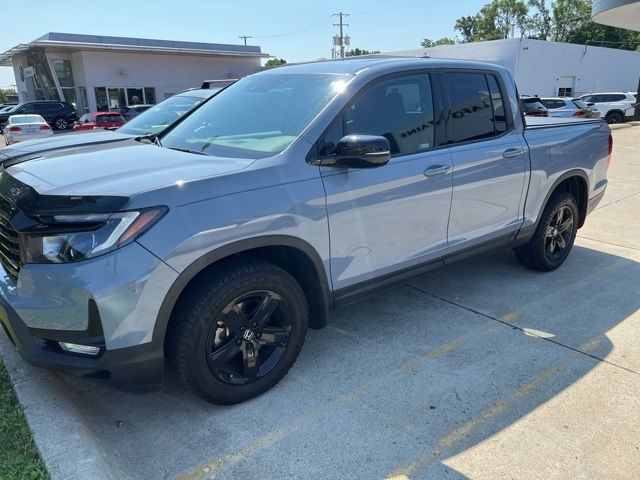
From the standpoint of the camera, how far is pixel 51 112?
97.2ft

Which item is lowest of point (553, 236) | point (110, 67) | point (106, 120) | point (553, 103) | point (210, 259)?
point (553, 236)

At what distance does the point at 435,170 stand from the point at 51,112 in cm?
3133

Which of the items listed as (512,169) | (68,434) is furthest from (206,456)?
(512,169)

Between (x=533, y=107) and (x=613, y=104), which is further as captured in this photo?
(x=613, y=104)

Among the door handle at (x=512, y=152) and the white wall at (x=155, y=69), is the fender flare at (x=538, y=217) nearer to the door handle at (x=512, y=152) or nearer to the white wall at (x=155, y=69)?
the door handle at (x=512, y=152)

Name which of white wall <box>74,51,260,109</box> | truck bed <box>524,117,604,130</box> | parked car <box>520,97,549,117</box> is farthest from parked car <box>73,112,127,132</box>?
truck bed <box>524,117,604,130</box>

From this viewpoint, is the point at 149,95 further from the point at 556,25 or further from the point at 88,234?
the point at 556,25

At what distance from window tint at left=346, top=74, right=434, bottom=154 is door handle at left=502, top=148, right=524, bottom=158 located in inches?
32.4

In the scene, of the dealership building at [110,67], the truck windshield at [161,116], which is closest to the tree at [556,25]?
the dealership building at [110,67]

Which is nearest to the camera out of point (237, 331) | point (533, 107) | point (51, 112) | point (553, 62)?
point (237, 331)

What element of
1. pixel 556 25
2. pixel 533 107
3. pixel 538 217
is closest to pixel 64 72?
pixel 533 107

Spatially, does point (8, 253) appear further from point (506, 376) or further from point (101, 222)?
point (506, 376)

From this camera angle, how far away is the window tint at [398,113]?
3.31m

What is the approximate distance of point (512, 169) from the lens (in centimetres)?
421
